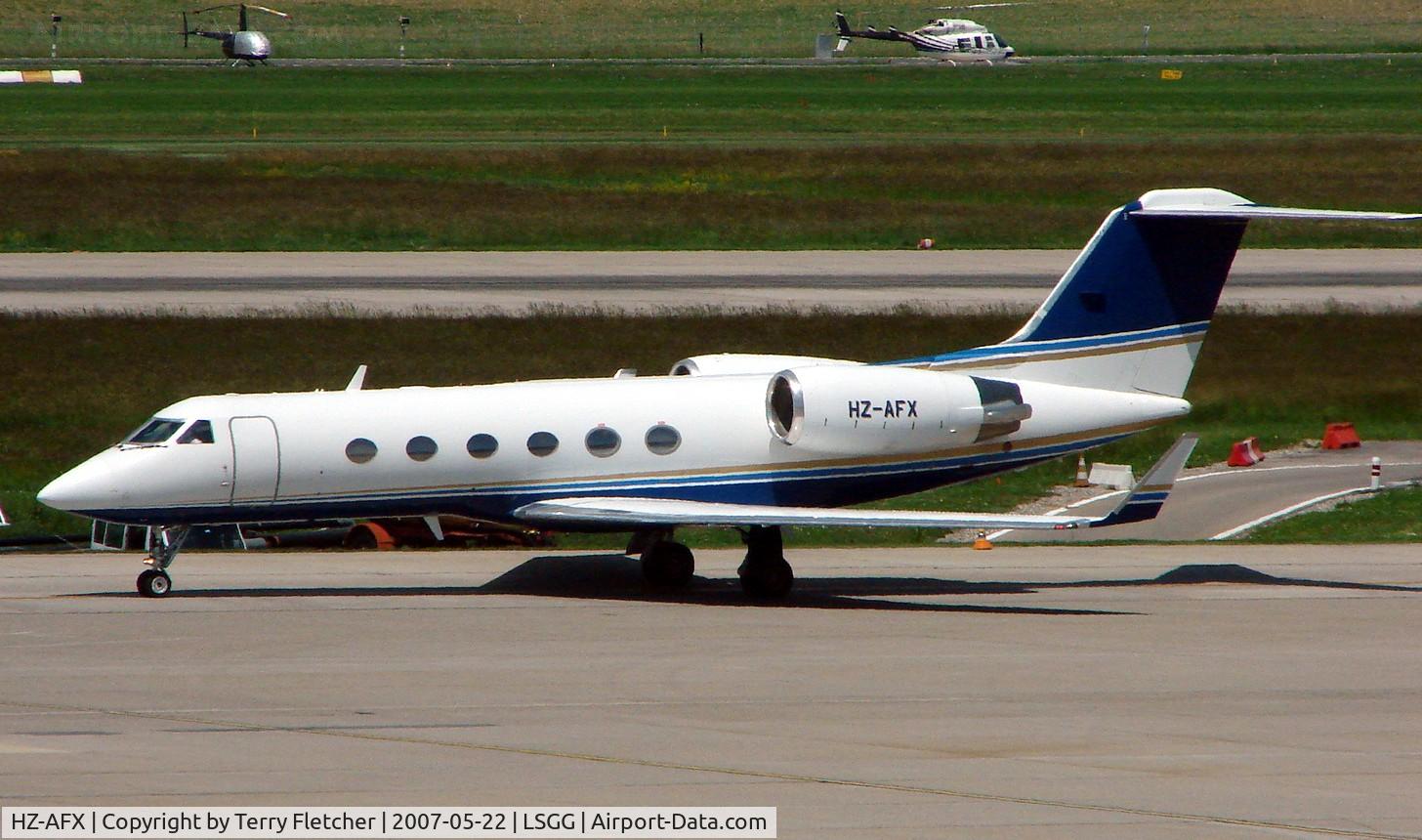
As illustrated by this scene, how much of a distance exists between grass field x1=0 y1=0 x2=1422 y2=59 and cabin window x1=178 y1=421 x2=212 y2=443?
373ft

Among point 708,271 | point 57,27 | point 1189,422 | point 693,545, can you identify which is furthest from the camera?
point 57,27

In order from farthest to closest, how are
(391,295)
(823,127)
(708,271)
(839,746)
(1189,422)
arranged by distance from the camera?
(823,127)
(708,271)
(391,295)
(1189,422)
(839,746)

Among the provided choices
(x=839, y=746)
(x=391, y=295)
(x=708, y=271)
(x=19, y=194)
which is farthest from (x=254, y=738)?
(x=19, y=194)

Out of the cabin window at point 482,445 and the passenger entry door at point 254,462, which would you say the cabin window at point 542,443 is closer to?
the cabin window at point 482,445

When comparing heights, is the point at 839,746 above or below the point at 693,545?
above

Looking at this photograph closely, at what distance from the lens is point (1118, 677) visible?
1788 centimetres

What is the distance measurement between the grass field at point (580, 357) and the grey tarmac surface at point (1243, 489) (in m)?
1.01

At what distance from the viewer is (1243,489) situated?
32.6 meters

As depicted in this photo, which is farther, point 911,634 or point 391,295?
point 391,295

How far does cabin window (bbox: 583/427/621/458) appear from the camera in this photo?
23.0 metres

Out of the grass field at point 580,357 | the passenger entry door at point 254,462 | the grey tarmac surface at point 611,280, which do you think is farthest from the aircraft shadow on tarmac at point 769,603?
the grey tarmac surface at point 611,280

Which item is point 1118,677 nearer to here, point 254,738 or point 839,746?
point 839,746

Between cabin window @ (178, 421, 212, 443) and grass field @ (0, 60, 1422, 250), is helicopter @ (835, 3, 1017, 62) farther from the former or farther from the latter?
cabin window @ (178, 421, 212, 443)

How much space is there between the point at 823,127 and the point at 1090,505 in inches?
2230
